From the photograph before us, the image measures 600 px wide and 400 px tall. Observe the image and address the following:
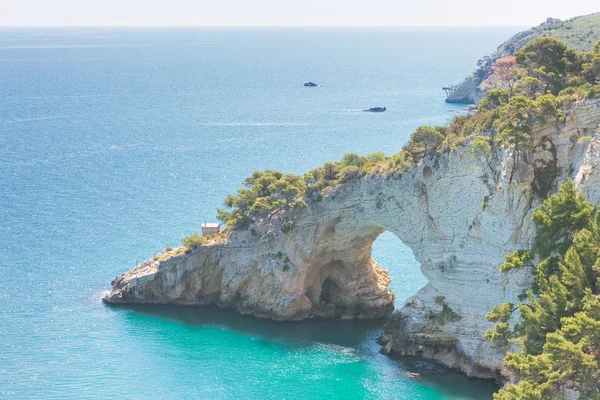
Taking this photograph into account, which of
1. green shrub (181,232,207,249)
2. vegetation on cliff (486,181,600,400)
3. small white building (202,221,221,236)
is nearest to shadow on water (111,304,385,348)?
green shrub (181,232,207,249)

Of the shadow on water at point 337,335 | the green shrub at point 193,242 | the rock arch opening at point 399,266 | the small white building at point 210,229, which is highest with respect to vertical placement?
the small white building at point 210,229

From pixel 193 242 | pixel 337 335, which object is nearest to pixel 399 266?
pixel 337 335

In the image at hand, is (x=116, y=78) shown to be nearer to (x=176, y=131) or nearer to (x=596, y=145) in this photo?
(x=176, y=131)

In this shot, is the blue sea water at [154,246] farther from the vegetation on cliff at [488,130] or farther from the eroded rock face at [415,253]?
the vegetation on cliff at [488,130]

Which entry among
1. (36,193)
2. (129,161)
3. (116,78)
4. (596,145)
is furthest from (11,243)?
(116,78)

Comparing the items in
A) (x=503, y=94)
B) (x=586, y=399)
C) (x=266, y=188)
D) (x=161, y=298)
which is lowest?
(x=161, y=298)

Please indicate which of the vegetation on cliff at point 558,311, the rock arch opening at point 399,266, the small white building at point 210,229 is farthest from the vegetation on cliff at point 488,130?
the rock arch opening at point 399,266
